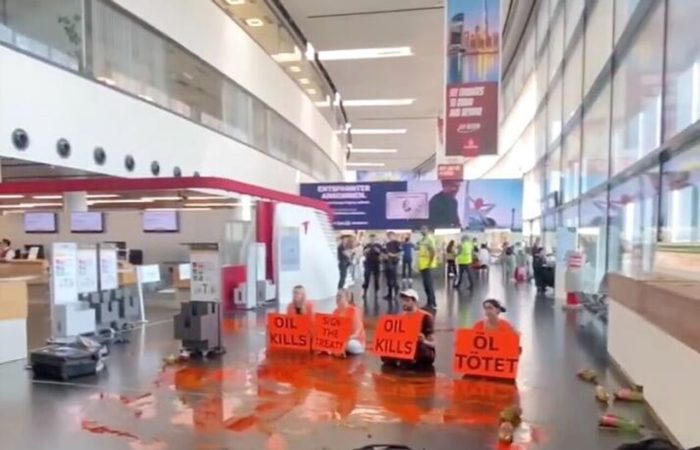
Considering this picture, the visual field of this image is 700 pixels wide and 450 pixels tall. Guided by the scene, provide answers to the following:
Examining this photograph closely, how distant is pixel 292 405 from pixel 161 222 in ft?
36.1

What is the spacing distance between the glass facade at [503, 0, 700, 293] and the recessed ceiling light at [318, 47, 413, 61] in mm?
4967

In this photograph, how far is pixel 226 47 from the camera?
53.3ft

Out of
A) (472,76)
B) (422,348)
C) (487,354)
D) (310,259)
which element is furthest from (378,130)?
(487,354)

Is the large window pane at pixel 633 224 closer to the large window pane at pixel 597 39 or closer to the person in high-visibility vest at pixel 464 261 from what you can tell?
the large window pane at pixel 597 39

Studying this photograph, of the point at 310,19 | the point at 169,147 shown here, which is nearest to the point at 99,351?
the point at 169,147

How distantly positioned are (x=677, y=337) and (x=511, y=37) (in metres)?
22.3

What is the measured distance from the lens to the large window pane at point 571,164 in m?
14.7

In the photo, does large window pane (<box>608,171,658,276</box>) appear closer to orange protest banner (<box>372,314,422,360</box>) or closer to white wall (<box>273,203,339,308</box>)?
orange protest banner (<box>372,314,422,360</box>)

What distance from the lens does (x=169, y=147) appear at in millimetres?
13312

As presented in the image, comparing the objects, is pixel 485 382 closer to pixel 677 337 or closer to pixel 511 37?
pixel 677 337

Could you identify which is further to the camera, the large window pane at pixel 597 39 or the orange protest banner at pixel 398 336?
the large window pane at pixel 597 39

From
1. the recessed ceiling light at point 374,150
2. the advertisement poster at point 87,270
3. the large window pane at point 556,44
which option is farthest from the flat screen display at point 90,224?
the recessed ceiling light at point 374,150

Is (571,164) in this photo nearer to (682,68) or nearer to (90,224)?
(682,68)

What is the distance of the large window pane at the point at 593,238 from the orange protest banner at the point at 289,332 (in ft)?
20.7
